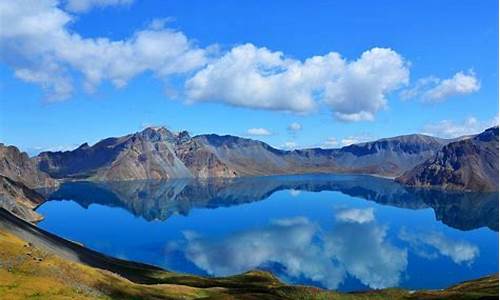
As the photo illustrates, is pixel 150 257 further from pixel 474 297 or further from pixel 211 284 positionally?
pixel 474 297

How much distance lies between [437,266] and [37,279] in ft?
477

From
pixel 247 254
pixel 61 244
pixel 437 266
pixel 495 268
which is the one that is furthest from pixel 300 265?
pixel 61 244

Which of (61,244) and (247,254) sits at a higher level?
(61,244)

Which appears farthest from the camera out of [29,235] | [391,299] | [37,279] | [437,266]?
[437,266]

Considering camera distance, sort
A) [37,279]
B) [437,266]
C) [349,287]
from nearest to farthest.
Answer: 1. [37,279]
2. [349,287]
3. [437,266]

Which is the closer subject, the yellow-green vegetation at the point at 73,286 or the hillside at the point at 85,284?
the yellow-green vegetation at the point at 73,286

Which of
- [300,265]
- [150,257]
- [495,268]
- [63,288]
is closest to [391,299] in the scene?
[63,288]

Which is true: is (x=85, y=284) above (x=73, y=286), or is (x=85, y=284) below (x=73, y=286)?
below

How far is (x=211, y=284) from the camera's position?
371 feet

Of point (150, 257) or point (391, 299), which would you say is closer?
point (391, 299)

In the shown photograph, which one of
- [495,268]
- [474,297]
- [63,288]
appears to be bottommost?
[495,268]

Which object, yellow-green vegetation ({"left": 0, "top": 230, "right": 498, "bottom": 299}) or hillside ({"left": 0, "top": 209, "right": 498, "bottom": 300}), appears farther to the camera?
hillside ({"left": 0, "top": 209, "right": 498, "bottom": 300})

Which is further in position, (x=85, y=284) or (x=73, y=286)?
(x=85, y=284)

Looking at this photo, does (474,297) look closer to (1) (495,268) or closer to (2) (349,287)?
(2) (349,287)
